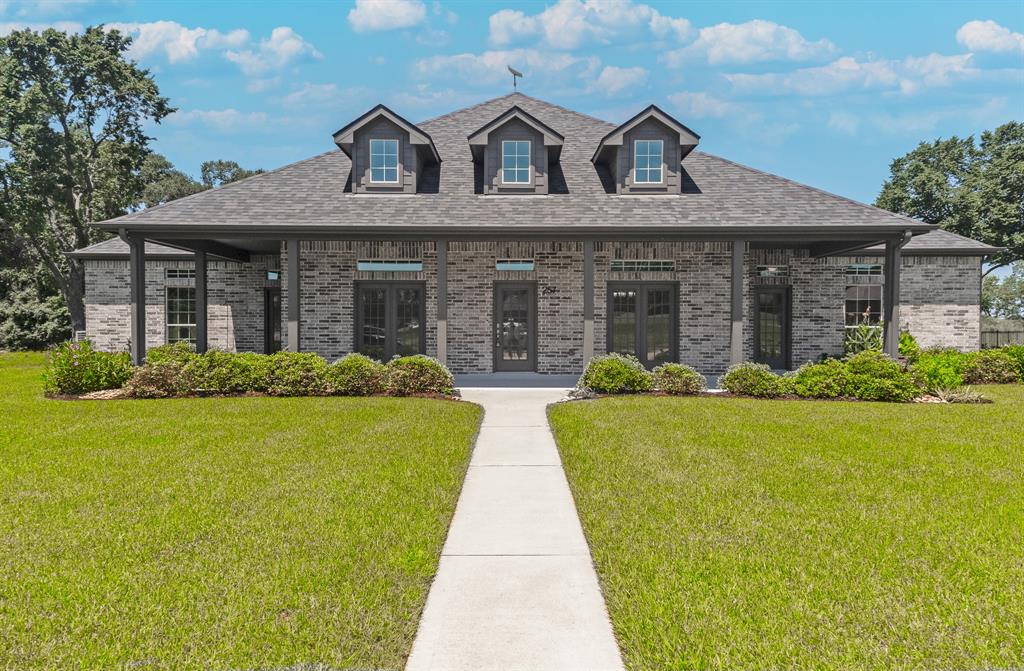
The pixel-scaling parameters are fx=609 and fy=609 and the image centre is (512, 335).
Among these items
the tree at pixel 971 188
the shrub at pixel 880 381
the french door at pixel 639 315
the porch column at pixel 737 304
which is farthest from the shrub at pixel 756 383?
the tree at pixel 971 188

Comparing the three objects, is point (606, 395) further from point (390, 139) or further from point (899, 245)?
point (390, 139)

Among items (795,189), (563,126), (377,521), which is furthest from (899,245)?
(377,521)

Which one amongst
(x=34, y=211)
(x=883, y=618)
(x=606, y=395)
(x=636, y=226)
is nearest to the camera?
(x=883, y=618)

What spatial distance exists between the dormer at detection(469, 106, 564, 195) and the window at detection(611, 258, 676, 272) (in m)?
2.87

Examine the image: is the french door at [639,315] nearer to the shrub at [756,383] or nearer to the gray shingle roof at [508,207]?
the gray shingle roof at [508,207]

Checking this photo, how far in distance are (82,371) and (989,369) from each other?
2166cm

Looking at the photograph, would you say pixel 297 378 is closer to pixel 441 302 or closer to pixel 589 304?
pixel 441 302

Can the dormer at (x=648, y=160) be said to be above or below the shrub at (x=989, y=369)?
above

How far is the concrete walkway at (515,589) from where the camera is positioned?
326 cm

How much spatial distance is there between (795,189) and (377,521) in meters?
15.2

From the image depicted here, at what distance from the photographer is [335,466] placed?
698cm

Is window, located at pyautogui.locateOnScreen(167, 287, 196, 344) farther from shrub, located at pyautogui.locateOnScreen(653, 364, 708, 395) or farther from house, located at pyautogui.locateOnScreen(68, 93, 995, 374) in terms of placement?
shrub, located at pyautogui.locateOnScreen(653, 364, 708, 395)

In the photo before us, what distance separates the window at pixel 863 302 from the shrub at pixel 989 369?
2573mm

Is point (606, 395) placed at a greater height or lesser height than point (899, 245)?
lesser
